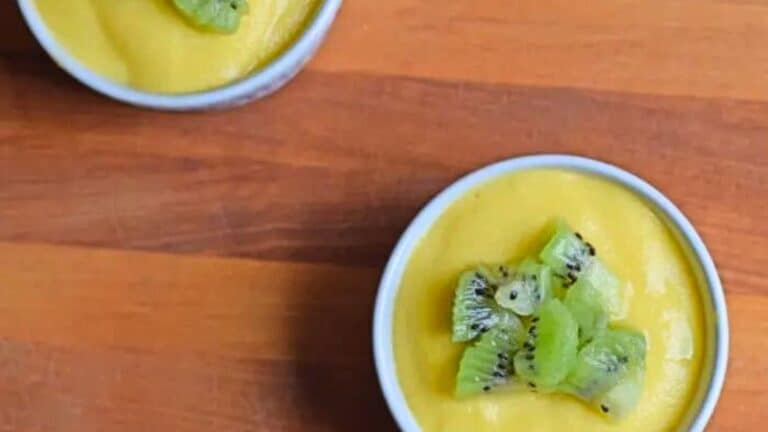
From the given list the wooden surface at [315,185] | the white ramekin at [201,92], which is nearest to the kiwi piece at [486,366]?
the wooden surface at [315,185]

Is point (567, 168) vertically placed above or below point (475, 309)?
above

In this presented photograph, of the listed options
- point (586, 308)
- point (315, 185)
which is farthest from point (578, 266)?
point (315, 185)

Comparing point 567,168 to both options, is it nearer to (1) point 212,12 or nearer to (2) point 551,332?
(2) point 551,332

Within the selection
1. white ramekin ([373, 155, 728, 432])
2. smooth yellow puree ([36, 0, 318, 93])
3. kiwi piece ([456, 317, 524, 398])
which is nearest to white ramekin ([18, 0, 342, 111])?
smooth yellow puree ([36, 0, 318, 93])

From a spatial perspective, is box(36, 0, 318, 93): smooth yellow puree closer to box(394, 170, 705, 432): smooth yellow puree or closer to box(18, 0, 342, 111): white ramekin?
box(18, 0, 342, 111): white ramekin

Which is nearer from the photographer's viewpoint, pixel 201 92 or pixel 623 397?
pixel 623 397
